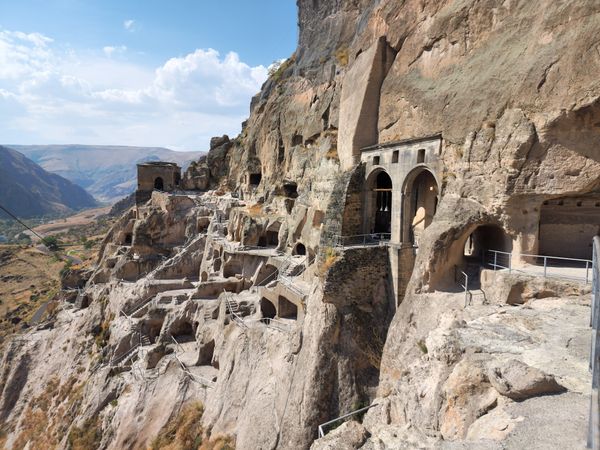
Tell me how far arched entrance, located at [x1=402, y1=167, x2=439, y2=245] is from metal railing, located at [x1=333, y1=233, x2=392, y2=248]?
4.48ft

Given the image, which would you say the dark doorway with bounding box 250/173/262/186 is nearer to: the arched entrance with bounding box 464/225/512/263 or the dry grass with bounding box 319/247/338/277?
the dry grass with bounding box 319/247/338/277

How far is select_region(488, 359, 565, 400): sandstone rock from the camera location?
5.74m

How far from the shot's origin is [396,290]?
49.1ft

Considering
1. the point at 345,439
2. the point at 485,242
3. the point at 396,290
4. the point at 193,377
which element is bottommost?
the point at 193,377

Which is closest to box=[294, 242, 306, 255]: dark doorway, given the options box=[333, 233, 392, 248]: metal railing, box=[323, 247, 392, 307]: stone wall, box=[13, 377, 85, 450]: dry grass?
box=[333, 233, 392, 248]: metal railing

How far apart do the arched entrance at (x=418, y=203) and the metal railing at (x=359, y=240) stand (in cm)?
137

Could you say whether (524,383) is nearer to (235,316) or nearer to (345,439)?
(345,439)

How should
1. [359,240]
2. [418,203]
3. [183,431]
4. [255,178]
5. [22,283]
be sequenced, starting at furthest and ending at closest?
[22,283]
[255,178]
[359,240]
[183,431]
[418,203]

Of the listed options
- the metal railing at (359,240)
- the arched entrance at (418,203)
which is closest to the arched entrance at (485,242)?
the arched entrance at (418,203)

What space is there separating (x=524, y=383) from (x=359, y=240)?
490 inches

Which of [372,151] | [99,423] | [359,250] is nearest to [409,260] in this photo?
[359,250]

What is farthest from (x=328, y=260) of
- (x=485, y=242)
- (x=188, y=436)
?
(x=188, y=436)

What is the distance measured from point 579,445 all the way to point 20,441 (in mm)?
32704

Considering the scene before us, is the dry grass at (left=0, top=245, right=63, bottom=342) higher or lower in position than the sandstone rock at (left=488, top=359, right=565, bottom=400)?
lower
